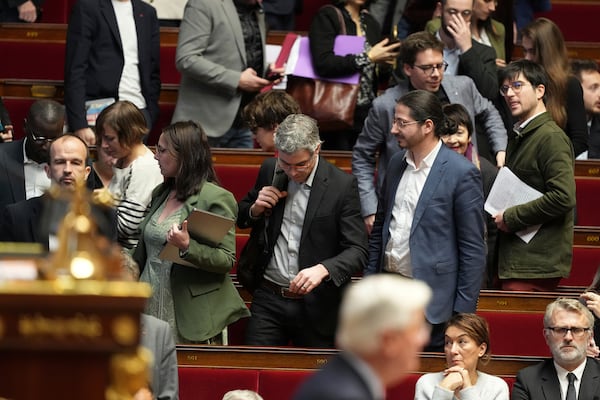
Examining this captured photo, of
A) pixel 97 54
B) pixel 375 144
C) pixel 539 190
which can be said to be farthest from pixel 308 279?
pixel 97 54

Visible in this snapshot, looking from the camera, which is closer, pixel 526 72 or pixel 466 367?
pixel 466 367

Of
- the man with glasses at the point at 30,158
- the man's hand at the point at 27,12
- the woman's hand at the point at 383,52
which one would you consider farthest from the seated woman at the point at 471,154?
the man's hand at the point at 27,12

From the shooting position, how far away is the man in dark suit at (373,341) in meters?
1.73

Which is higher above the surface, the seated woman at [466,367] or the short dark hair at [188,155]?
the short dark hair at [188,155]

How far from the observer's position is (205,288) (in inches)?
154

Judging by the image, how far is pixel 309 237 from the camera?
3965mm

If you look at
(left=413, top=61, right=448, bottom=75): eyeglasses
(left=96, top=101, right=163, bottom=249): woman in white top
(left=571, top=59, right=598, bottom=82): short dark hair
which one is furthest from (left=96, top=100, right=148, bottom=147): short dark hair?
(left=571, top=59, right=598, bottom=82): short dark hair

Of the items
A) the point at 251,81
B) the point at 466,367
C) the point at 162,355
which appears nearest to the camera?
the point at 162,355

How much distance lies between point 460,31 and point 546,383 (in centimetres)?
174

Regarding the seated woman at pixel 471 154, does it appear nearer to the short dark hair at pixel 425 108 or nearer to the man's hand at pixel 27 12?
the short dark hair at pixel 425 108

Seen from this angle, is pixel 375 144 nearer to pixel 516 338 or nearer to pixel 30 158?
pixel 516 338

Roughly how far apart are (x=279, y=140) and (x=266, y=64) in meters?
1.70

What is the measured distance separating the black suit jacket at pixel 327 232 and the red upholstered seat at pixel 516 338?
60 cm

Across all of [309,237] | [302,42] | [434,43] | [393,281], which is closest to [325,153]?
[302,42]
